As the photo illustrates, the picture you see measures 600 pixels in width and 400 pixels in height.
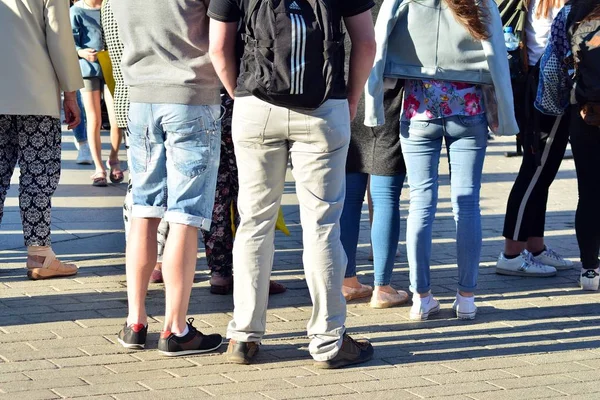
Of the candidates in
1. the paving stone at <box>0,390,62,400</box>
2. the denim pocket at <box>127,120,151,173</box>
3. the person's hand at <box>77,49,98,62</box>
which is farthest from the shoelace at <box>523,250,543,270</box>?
the person's hand at <box>77,49,98,62</box>

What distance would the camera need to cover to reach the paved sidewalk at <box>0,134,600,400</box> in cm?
449

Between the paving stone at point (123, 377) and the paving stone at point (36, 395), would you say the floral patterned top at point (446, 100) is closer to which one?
the paving stone at point (123, 377)

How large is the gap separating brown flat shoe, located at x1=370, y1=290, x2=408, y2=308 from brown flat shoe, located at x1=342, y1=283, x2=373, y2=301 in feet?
0.47

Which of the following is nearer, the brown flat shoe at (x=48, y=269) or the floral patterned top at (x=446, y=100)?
the floral patterned top at (x=446, y=100)

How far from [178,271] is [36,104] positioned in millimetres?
1769

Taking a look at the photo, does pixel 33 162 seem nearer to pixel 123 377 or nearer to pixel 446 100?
pixel 123 377

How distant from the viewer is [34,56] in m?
6.09

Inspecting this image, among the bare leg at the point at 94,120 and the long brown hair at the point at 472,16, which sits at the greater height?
the long brown hair at the point at 472,16

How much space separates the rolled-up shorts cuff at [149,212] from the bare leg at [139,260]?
0.03 metres

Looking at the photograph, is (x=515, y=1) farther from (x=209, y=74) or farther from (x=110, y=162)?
(x=110, y=162)

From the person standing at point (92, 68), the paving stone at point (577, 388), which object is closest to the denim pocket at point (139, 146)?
the paving stone at point (577, 388)

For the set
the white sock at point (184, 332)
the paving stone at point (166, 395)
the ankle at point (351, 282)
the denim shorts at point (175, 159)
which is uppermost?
the denim shorts at point (175, 159)

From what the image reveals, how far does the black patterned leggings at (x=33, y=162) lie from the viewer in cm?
621

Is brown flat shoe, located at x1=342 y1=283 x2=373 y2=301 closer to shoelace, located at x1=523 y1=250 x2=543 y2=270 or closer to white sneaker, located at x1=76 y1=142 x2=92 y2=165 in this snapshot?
shoelace, located at x1=523 y1=250 x2=543 y2=270
